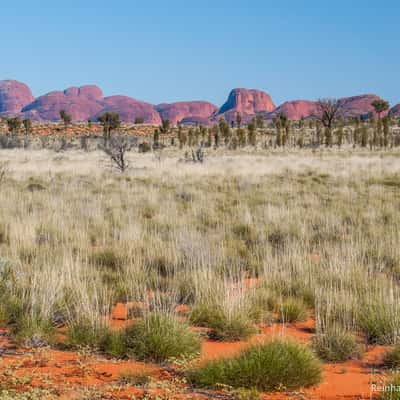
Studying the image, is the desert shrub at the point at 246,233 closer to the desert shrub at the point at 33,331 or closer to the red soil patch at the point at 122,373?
the red soil patch at the point at 122,373

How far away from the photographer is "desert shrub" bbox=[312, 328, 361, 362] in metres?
3.97

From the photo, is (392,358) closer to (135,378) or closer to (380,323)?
(380,323)

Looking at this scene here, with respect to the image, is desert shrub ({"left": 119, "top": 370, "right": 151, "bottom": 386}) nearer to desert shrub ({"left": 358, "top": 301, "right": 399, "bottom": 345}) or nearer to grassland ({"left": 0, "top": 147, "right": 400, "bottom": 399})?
grassland ({"left": 0, "top": 147, "right": 400, "bottom": 399})

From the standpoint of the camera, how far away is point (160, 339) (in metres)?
3.96

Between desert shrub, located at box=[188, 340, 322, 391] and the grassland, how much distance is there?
0.01 meters

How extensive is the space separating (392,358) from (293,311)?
138 centimetres

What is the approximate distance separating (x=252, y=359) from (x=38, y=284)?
9.27 ft

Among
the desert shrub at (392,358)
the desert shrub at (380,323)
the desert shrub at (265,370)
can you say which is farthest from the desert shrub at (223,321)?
the desert shrub at (392,358)

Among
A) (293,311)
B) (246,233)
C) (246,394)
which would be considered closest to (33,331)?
(246,394)

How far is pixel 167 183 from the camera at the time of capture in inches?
700

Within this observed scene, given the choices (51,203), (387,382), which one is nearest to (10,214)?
(51,203)

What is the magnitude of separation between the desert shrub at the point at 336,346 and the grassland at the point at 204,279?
0.04 ft

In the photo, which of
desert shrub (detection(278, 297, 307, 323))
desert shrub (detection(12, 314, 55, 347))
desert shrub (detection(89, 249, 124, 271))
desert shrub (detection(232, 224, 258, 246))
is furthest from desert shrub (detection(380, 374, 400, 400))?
desert shrub (detection(232, 224, 258, 246))

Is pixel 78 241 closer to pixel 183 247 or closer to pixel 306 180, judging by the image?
pixel 183 247
